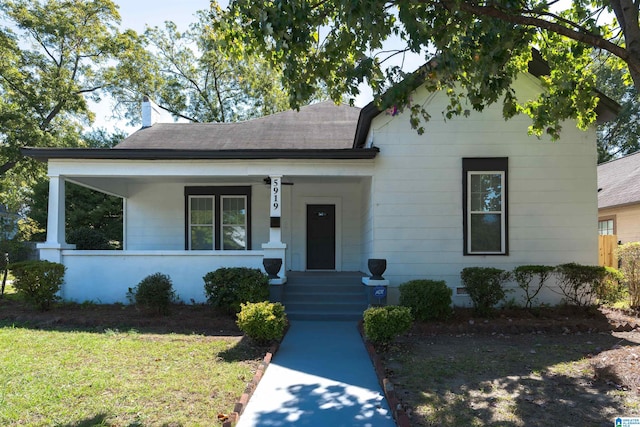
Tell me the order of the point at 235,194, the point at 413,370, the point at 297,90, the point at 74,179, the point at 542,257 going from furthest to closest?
the point at 235,194 < the point at 74,179 < the point at 542,257 < the point at 297,90 < the point at 413,370

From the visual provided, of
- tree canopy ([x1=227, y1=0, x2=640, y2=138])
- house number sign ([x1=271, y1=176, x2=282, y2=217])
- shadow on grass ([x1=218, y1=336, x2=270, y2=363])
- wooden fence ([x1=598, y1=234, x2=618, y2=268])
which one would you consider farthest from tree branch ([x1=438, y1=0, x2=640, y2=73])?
wooden fence ([x1=598, y1=234, x2=618, y2=268])

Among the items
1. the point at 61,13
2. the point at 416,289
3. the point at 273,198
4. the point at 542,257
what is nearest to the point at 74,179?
the point at 273,198

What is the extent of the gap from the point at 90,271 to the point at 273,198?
4.57m

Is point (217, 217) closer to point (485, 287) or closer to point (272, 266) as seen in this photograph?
point (272, 266)

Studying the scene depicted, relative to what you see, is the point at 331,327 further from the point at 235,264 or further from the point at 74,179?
the point at 74,179

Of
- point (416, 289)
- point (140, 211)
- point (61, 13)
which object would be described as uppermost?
point (61, 13)

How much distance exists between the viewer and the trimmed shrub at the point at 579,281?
8.49 m

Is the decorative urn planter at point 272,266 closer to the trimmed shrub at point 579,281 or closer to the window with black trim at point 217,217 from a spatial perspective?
the window with black trim at point 217,217

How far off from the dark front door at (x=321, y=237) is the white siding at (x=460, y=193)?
3.05 meters

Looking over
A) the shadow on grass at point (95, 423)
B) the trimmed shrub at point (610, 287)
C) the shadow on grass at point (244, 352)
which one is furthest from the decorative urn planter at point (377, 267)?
the shadow on grass at point (95, 423)

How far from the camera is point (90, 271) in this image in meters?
9.73

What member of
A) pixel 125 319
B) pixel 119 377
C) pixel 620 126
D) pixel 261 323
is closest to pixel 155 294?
pixel 125 319

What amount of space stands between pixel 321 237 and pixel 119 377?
25.7 feet

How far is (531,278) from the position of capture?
29.1 ft
